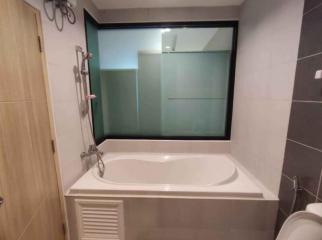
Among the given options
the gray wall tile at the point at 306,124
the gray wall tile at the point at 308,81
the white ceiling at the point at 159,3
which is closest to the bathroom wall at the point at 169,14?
the white ceiling at the point at 159,3

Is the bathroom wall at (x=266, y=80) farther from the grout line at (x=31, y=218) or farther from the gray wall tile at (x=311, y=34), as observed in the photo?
the grout line at (x=31, y=218)

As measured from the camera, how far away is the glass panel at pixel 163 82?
2166mm

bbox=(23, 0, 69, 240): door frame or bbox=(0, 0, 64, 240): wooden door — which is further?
bbox=(23, 0, 69, 240): door frame

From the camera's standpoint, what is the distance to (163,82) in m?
2.28

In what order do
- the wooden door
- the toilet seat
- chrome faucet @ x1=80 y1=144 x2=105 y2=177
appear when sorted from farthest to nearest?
chrome faucet @ x1=80 y1=144 x2=105 y2=177
the wooden door
the toilet seat

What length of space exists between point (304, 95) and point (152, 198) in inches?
52.6

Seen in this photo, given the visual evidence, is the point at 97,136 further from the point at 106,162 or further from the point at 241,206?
the point at 241,206

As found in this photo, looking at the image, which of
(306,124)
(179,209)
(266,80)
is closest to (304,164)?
(306,124)

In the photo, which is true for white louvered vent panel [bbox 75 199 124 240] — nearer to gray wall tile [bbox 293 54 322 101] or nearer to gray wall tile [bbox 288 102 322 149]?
gray wall tile [bbox 288 102 322 149]

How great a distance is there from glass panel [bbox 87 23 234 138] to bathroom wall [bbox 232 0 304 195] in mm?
330

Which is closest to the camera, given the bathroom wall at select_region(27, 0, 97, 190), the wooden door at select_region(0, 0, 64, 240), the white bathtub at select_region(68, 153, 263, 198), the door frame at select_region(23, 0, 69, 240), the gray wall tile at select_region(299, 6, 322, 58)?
the wooden door at select_region(0, 0, 64, 240)

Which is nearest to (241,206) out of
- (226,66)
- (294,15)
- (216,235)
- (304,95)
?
(216,235)

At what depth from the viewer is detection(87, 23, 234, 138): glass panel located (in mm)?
2166

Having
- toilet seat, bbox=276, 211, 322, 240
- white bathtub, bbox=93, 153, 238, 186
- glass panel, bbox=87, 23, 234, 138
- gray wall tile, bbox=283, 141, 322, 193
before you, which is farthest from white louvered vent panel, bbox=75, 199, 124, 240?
gray wall tile, bbox=283, 141, 322, 193
